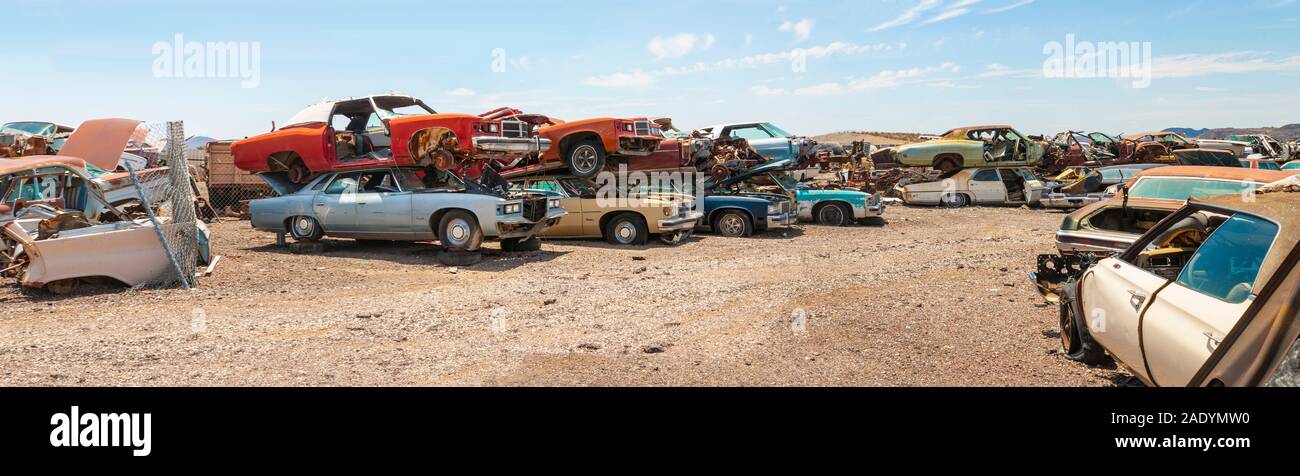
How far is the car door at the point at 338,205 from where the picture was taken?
11.6 meters

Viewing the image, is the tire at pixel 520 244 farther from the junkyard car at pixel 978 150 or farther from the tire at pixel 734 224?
the junkyard car at pixel 978 150

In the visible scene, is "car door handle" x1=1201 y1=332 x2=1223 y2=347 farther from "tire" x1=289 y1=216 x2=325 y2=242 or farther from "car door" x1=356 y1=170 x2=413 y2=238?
"tire" x1=289 y1=216 x2=325 y2=242

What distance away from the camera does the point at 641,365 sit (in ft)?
18.3

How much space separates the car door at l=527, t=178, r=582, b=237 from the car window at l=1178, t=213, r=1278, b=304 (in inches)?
394

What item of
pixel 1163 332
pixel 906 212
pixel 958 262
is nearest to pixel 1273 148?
pixel 906 212

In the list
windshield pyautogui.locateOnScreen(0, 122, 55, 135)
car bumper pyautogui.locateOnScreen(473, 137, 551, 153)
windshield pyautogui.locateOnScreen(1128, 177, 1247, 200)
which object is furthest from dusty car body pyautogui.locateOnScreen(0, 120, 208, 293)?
windshield pyautogui.locateOnScreen(0, 122, 55, 135)

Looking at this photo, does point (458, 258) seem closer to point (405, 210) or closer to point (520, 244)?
point (405, 210)

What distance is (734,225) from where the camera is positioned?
48.1ft

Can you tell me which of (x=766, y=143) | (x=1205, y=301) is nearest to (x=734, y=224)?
(x=766, y=143)

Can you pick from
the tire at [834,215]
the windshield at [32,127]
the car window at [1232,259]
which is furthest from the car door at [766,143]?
the windshield at [32,127]

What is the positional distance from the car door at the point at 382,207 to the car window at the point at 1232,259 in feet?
31.1

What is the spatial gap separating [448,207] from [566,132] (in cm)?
318

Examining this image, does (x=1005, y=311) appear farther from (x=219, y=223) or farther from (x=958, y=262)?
(x=219, y=223)

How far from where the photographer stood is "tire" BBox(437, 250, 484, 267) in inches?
426
